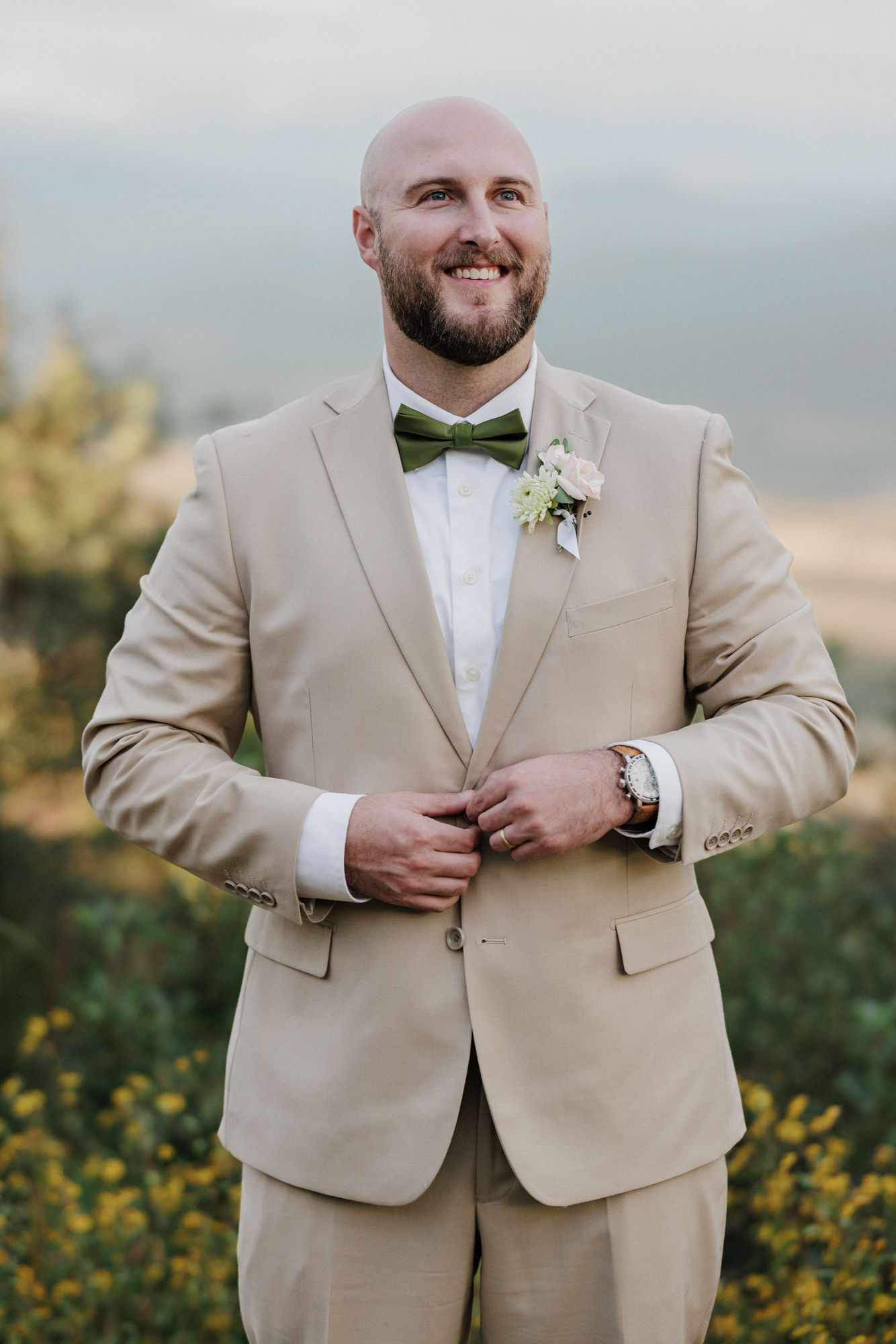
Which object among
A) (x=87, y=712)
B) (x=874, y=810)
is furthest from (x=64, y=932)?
(x=874, y=810)

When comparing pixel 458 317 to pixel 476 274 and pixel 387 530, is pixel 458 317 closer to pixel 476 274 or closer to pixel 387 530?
pixel 476 274

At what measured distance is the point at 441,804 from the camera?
1759mm

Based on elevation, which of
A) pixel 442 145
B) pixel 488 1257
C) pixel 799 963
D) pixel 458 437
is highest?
pixel 442 145

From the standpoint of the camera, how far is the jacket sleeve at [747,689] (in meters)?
1.77

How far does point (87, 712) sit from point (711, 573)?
3.20 metres

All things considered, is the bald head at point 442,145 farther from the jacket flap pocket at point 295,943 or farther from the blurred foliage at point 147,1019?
the blurred foliage at point 147,1019

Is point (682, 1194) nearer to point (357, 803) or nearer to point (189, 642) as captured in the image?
point (357, 803)

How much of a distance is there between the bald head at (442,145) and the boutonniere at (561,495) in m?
0.45

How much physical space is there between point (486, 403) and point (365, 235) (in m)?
0.35

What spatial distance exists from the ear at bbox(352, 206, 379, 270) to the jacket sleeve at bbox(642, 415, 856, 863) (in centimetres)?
60

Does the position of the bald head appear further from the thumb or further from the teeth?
the thumb

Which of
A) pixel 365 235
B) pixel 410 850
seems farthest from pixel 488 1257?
pixel 365 235

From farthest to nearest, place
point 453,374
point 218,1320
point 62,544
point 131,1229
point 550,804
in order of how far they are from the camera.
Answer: point 62,544, point 131,1229, point 218,1320, point 453,374, point 550,804

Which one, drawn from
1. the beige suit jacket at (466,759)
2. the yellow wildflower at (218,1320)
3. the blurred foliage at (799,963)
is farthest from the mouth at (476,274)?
the yellow wildflower at (218,1320)
